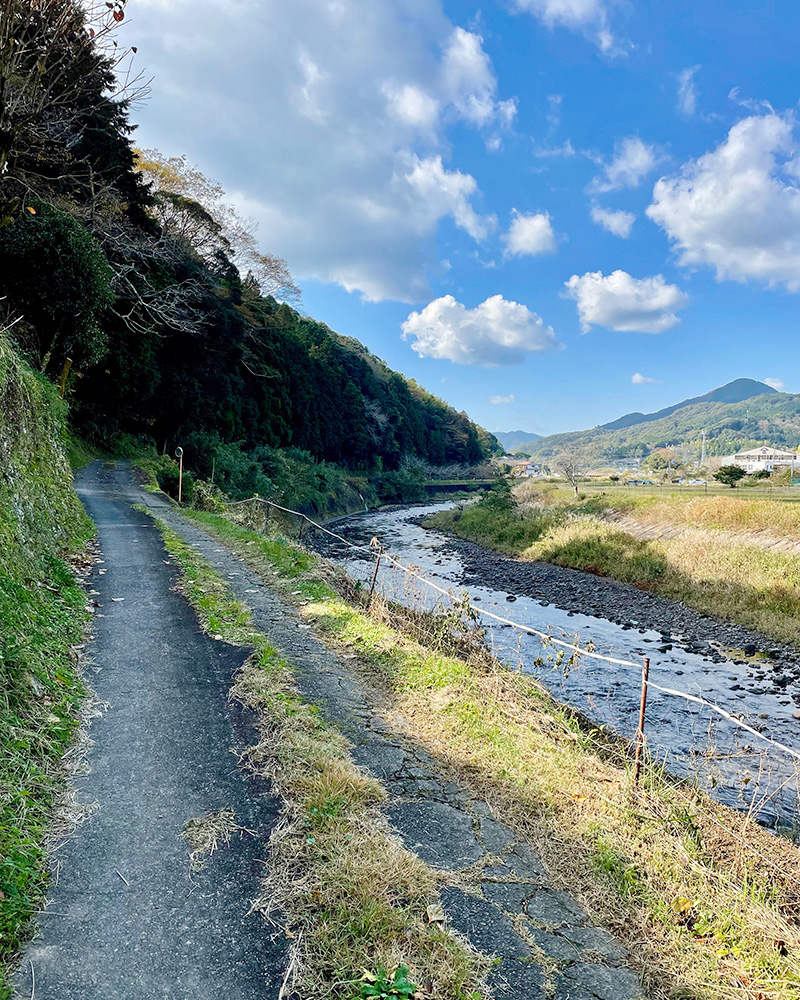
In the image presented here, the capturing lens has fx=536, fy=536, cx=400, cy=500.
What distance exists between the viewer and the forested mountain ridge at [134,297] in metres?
9.04

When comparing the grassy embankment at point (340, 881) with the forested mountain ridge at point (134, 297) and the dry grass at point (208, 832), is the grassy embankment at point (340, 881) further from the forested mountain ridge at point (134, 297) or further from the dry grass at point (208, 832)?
the forested mountain ridge at point (134, 297)

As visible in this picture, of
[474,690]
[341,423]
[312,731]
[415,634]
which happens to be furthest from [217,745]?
[341,423]

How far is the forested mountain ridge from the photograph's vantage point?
9039 mm

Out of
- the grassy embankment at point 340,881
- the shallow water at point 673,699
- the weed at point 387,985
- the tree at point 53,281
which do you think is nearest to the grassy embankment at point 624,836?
the shallow water at point 673,699

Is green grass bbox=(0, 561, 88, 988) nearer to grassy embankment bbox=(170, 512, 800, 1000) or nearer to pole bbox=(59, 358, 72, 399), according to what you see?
grassy embankment bbox=(170, 512, 800, 1000)

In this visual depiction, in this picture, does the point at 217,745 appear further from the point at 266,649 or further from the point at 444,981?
the point at 444,981

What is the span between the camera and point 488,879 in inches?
116

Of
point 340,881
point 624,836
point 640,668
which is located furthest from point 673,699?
point 340,881

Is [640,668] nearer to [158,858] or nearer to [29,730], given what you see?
[158,858]

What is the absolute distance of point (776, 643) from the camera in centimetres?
1242

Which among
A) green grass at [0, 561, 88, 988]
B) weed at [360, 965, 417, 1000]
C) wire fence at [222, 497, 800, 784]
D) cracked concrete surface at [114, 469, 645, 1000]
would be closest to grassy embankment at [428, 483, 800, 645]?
wire fence at [222, 497, 800, 784]

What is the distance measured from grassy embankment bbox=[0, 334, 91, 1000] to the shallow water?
4200 millimetres

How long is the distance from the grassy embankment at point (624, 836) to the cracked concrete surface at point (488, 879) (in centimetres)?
14

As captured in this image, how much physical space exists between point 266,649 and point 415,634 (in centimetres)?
226
